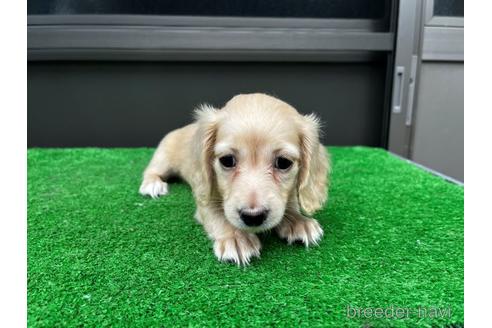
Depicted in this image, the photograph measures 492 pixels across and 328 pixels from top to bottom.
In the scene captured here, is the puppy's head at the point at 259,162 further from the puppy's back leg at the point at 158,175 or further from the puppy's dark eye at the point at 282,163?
the puppy's back leg at the point at 158,175

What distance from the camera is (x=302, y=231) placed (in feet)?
5.49

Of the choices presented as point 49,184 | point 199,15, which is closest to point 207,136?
point 49,184

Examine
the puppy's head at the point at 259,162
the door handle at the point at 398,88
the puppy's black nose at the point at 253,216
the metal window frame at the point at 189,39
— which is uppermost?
the metal window frame at the point at 189,39

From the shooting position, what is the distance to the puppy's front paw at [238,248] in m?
1.50

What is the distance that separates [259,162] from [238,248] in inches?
15.4

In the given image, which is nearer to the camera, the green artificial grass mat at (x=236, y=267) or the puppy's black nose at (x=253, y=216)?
the green artificial grass mat at (x=236, y=267)

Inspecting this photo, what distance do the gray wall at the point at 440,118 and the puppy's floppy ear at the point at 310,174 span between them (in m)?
2.39

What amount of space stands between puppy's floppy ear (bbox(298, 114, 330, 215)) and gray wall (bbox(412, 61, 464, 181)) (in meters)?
2.39

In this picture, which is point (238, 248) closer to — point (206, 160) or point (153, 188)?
point (206, 160)

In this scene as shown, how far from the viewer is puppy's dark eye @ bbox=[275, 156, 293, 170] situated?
1653mm

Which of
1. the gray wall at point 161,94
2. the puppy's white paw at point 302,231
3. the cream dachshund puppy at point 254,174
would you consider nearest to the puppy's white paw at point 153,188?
the cream dachshund puppy at point 254,174

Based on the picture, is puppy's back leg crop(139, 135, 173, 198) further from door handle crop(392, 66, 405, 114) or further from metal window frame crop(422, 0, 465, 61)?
metal window frame crop(422, 0, 465, 61)

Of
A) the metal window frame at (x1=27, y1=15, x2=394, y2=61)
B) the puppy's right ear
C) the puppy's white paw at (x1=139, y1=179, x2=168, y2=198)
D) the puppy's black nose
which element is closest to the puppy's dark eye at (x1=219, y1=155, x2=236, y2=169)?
the puppy's right ear

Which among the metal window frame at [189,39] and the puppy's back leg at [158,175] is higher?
the metal window frame at [189,39]
